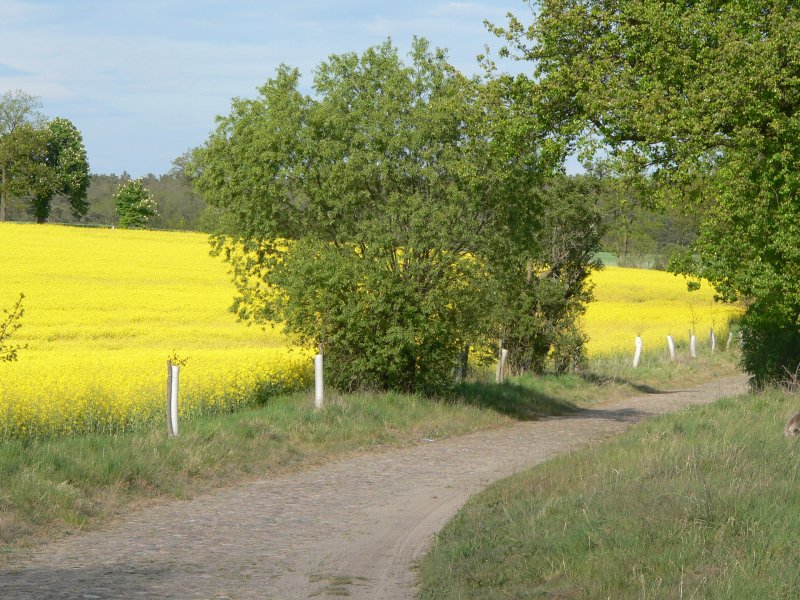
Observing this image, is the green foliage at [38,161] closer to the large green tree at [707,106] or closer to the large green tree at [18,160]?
the large green tree at [18,160]

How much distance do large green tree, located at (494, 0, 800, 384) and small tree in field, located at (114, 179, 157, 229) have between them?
9096cm

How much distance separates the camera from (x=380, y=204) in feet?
67.5

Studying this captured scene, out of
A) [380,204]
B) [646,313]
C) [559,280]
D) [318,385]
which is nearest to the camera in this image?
[318,385]

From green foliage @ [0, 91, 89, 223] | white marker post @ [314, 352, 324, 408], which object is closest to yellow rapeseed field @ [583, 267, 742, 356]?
white marker post @ [314, 352, 324, 408]

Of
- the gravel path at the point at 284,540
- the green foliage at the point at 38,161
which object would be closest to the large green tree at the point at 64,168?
the green foliage at the point at 38,161

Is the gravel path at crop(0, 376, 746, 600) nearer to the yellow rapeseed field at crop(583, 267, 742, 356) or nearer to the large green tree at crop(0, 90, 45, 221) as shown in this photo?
the yellow rapeseed field at crop(583, 267, 742, 356)

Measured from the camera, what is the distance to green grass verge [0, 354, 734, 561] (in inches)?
429

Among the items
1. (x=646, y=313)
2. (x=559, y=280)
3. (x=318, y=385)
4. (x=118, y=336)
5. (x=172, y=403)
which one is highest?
(x=559, y=280)

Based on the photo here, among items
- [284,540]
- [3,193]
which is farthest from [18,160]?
[284,540]

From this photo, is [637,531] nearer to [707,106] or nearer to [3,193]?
[707,106]

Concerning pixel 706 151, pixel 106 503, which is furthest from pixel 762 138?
pixel 106 503

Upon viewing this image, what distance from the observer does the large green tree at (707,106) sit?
55.6 feet

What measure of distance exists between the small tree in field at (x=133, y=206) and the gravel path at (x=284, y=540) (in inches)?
3736

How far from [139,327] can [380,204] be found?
1694cm
